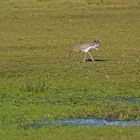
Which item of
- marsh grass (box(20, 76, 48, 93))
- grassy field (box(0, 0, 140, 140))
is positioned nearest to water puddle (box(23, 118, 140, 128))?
grassy field (box(0, 0, 140, 140))

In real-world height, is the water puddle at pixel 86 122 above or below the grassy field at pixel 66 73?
above

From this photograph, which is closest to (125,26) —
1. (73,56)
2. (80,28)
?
(80,28)

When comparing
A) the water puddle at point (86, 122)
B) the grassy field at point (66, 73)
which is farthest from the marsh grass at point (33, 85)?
the water puddle at point (86, 122)

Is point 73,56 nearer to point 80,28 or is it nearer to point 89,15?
point 80,28

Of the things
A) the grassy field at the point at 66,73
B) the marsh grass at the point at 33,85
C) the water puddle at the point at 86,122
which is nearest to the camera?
the water puddle at the point at 86,122

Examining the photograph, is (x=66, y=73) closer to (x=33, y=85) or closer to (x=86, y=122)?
(x=33, y=85)

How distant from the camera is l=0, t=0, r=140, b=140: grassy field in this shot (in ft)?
39.7

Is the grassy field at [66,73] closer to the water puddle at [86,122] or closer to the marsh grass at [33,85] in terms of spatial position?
the marsh grass at [33,85]

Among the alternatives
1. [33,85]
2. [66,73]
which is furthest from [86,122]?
[66,73]

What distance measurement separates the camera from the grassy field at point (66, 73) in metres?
12.1

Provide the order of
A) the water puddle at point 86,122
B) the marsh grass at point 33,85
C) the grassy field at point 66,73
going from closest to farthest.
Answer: the water puddle at point 86,122
the grassy field at point 66,73
the marsh grass at point 33,85

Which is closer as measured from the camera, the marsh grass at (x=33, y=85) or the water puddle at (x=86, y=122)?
the water puddle at (x=86, y=122)

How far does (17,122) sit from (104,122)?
136 cm

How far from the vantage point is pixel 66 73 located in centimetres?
1766
